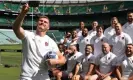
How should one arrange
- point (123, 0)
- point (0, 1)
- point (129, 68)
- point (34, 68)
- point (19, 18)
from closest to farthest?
point (19, 18), point (34, 68), point (129, 68), point (123, 0), point (0, 1)

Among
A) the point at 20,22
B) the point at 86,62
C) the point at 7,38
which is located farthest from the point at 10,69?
the point at 7,38

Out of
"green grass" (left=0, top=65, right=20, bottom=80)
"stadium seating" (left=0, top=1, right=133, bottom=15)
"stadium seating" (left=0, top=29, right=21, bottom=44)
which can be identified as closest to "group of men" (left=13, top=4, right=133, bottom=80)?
"green grass" (left=0, top=65, right=20, bottom=80)

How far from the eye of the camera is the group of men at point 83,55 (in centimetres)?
487

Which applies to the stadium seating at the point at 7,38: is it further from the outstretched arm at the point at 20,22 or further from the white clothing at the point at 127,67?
the outstretched arm at the point at 20,22

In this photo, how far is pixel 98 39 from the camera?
9117 millimetres

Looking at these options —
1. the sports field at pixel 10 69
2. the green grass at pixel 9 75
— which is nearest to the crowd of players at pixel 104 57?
the green grass at pixel 9 75

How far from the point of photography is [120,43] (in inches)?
317

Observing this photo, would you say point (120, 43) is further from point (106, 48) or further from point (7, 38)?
point (7, 38)

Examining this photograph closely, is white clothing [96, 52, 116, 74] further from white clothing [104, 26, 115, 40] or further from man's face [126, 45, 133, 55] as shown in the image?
white clothing [104, 26, 115, 40]

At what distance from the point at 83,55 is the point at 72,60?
16.4 inches

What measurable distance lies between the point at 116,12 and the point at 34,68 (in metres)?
48.5

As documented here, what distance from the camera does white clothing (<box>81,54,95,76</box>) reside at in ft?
27.4

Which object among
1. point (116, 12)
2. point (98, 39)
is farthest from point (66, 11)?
point (98, 39)

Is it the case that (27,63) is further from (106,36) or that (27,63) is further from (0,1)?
(0,1)
